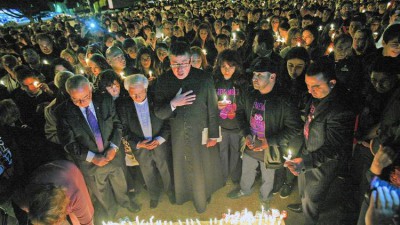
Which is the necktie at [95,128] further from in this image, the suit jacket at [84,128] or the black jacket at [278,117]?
the black jacket at [278,117]

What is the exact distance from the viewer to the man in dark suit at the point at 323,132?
2.81 meters

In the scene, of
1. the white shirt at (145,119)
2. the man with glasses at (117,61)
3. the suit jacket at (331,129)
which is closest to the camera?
the suit jacket at (331,129)

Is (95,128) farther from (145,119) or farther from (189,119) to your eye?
(189,119)

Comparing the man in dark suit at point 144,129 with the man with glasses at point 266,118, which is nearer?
the man with glasses at point 266,118

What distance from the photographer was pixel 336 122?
2809 mm

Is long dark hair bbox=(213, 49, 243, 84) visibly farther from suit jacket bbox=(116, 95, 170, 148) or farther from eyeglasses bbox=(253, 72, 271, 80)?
suit jacket bbox=(116, 95, 170, 148)

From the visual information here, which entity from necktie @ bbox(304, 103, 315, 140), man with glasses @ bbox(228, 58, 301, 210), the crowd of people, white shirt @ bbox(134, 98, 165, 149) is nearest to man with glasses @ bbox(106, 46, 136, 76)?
the crowd of people

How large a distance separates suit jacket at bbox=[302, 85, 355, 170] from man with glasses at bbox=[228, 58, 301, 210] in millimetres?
386

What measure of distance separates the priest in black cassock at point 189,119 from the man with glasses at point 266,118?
0.46 m

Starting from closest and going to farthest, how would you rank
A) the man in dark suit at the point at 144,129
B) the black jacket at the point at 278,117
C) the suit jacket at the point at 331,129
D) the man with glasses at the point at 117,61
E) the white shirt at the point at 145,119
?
the suit jacket at the point at 331,129 < the black jacket at the point at 278,117 < the man in dark suit at the point at 144,129 < the white shirt at the point at 145,119 < the man with glasses at the point at 117,61

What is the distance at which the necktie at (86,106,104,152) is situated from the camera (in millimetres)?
3362

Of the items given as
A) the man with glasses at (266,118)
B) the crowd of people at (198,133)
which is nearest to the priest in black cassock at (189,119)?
the crowd of people at (198,133)

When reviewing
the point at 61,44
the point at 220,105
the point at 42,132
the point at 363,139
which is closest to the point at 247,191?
the point at 220,105

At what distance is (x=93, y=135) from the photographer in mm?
3451
